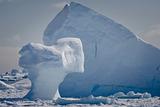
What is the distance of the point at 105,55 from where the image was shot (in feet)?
102

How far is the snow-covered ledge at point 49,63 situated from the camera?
2417cm

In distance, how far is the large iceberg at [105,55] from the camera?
99.1 ft

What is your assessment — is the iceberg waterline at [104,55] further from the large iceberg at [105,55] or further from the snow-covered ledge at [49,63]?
the snow-covered ledge at [49,63]

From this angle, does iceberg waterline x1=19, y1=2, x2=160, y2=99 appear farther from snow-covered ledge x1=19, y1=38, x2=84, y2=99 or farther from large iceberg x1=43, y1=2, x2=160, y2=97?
snow-covered ledge x1=19, y1=38, x2=84, y2=99

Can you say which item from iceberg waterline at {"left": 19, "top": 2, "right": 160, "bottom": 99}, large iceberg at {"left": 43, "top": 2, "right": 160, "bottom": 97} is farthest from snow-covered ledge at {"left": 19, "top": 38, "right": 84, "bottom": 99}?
large iceberg at {"left": 43, "top": 2, "right": 160, "bottom": 97}

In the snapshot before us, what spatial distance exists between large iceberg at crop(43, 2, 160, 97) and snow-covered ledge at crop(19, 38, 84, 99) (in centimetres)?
446

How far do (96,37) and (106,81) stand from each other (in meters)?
3.68

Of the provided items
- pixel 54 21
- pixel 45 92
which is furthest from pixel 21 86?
pixel 45 92

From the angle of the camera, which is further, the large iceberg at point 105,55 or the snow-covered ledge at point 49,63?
the large iceberg at point 105,55

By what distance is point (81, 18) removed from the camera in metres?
30.9

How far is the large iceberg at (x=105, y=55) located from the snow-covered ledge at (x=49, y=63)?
4.46m

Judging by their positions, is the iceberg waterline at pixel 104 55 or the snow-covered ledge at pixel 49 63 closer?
the snow-covered ledge at pixel 49 63

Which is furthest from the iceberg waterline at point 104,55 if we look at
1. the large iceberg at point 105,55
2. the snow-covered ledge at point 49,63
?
the snow-covered ledge at point 49,63

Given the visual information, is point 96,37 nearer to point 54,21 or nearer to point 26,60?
point 54,21
